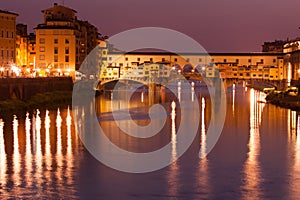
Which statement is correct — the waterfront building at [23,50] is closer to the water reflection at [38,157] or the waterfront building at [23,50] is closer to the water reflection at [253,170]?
the water reflection at [38,157]

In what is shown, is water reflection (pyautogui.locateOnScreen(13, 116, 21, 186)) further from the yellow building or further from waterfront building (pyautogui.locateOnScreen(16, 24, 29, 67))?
waterfront building (pyautogui.locateOnScreen(16, 24, 29, 67))

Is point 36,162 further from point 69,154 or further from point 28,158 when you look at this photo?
point 69,154

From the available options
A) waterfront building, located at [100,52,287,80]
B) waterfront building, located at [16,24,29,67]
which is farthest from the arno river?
waterfront building, located at [100,52,287,80]

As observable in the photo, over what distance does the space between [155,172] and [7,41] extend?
2654 cm

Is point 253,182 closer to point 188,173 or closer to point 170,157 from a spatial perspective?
point 188,173

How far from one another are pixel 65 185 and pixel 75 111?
51.9 feet

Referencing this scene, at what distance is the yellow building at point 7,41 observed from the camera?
3562cm

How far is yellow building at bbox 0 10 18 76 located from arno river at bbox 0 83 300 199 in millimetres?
17216

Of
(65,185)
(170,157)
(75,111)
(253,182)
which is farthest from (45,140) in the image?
(75,111)

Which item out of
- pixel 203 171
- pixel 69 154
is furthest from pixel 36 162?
pixel 203 171

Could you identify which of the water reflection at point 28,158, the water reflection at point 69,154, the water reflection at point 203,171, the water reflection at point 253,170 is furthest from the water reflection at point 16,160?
the water reflection at point 253,170

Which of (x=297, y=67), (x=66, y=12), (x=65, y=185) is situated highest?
(x=66, y=12)

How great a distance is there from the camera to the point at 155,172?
1191 centimetres

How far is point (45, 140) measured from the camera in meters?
16.2
